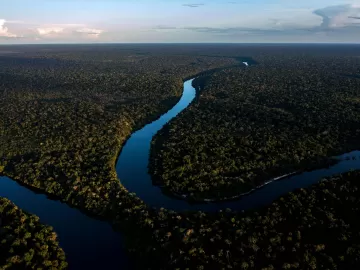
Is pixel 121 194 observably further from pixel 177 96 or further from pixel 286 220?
pixel 177 96

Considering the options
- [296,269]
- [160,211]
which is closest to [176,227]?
[160,211]

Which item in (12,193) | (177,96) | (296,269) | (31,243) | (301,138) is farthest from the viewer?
(177,96)

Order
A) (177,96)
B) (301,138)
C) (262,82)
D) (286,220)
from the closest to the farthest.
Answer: (286,220) → (301,138) → (177,96) → (262,82)

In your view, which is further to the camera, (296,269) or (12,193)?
(12,193)

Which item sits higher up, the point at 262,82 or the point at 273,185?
the point at 262,82

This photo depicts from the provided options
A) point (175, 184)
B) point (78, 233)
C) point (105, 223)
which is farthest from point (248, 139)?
point (78, 233)

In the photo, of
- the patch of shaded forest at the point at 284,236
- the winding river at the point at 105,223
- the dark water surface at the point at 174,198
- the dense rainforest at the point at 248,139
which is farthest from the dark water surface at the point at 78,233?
the dense rainforest at the point at 248,139

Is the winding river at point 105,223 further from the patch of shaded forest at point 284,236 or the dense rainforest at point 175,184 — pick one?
the patch of shaded forest at point 284,236
